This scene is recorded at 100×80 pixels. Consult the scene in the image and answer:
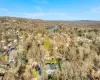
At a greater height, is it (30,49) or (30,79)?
(30,49)

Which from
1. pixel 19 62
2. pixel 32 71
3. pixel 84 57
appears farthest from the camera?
pixel 84 57

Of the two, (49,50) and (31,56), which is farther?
(49,50)

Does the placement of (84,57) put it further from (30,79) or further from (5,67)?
(5,67)

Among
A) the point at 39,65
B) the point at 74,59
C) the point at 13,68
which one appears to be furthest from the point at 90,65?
the point at 13,68

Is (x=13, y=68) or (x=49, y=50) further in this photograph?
(x=49, y=50)

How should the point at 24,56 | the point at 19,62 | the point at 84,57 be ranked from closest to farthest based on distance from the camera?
1. the point at 19,62
2. the point at 24,56
3. the point at 84,57

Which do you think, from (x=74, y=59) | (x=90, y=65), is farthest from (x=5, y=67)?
(x=90, y=65)

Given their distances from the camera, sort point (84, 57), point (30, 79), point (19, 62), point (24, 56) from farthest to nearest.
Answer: point (84, 57) < point (24, 56) < point (19, 62) < point (30, 79)

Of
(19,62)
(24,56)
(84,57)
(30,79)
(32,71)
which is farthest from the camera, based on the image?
(84,57)

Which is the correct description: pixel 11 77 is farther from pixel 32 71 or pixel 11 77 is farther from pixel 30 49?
pixel 30 49
